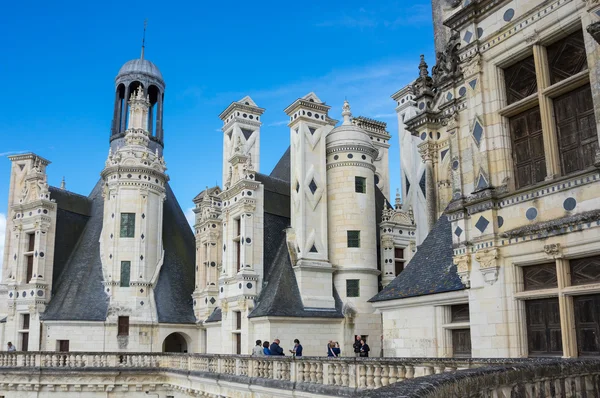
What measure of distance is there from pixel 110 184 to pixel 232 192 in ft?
28.3

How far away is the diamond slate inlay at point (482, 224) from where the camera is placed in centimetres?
1215

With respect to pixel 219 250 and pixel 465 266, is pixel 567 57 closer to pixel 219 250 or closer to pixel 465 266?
pixel 465 266

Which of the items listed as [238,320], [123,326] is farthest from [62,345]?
[238,320]

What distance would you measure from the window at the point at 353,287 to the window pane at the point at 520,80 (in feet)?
60.3

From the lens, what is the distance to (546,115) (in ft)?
37.1

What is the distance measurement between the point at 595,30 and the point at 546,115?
1.85m

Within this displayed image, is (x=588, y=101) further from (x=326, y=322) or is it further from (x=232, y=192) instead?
(x=232, y=192)

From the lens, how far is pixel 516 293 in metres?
11.6

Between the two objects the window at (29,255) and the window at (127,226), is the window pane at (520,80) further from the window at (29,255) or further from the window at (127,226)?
the window at (29,255)

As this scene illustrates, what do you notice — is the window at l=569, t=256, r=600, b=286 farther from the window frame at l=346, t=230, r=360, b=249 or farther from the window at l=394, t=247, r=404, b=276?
the window at l=394, t=247, r=404, b=276

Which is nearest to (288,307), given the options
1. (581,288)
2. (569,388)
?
(581,288)

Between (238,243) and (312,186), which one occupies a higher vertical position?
(312,186)

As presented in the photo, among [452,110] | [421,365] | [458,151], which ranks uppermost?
[452,110]

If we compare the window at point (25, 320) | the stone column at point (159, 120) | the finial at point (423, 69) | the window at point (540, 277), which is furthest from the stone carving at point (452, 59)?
the stone column at point (159, 120)
